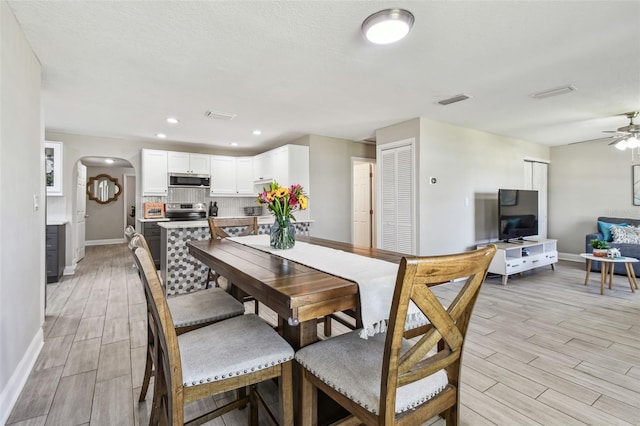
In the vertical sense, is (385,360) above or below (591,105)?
below

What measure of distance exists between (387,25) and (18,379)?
3238mm

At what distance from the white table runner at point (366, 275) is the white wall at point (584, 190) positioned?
6727mm

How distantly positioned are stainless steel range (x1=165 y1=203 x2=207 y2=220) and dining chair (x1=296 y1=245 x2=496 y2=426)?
5123 millimetres

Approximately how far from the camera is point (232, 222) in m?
2.97

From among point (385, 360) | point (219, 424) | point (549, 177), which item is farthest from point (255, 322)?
point (549, 177)

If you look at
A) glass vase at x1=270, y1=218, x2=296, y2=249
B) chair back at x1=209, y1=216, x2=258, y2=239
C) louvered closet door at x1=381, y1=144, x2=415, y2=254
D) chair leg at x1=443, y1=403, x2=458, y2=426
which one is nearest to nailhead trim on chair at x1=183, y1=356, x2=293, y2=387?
chair leg at x1=443, y1=403, x2=458, y2=426

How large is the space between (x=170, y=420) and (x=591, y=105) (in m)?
5.20

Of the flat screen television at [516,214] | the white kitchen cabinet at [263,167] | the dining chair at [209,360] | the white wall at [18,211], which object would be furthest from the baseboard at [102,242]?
the flat screen television at [516,214]

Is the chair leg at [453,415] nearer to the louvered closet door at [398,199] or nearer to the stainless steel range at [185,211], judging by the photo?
the louvered closet door at [398,199]

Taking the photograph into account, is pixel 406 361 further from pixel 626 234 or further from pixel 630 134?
pixel 626 234

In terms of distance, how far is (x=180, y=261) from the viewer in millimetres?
3852

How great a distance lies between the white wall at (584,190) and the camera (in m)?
5.83

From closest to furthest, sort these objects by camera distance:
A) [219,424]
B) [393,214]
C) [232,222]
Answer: [219,424], [232,222], [393,214]

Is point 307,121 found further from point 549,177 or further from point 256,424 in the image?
point 549,177
